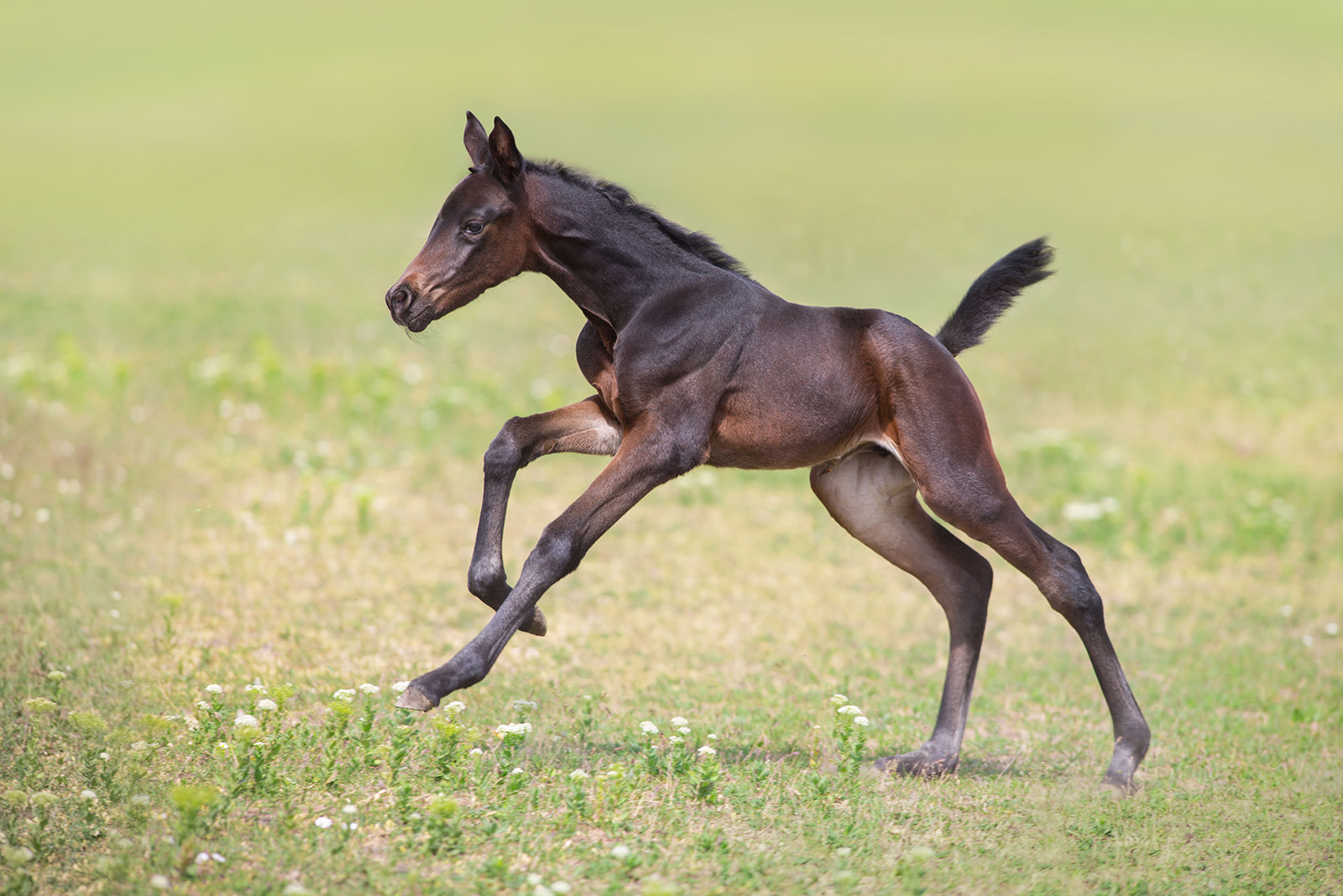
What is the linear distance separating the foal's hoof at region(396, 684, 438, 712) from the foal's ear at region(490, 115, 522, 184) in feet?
7.71

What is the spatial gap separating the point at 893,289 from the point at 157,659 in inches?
571

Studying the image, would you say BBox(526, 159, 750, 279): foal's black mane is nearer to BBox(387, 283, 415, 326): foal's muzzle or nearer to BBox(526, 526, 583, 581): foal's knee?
BBox(387, 283, 415, 326): foal's muzzle

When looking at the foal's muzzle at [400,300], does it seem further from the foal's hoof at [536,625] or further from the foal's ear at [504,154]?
the foal's hoof at [536,625]

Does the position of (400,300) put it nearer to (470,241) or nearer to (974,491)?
(470,241)

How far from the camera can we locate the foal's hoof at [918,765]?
6.31 metres

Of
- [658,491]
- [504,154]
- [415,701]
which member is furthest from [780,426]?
[658,491]

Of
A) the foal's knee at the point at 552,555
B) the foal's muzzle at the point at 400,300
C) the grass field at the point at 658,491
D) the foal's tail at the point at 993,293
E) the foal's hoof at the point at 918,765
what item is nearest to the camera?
the grass field at the point at 658,491

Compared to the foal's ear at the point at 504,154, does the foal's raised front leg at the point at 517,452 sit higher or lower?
lower

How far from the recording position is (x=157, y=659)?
7578mm

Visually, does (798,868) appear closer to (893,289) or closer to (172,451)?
(172,451)

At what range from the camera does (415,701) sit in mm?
5008

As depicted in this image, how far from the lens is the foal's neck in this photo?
5.93 m

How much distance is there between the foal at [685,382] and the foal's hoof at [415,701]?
0.68 meters

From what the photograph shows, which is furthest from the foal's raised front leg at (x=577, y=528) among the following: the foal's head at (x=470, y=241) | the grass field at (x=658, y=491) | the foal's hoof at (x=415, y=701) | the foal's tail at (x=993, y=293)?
the foal's tail at (x=993, y=293)
